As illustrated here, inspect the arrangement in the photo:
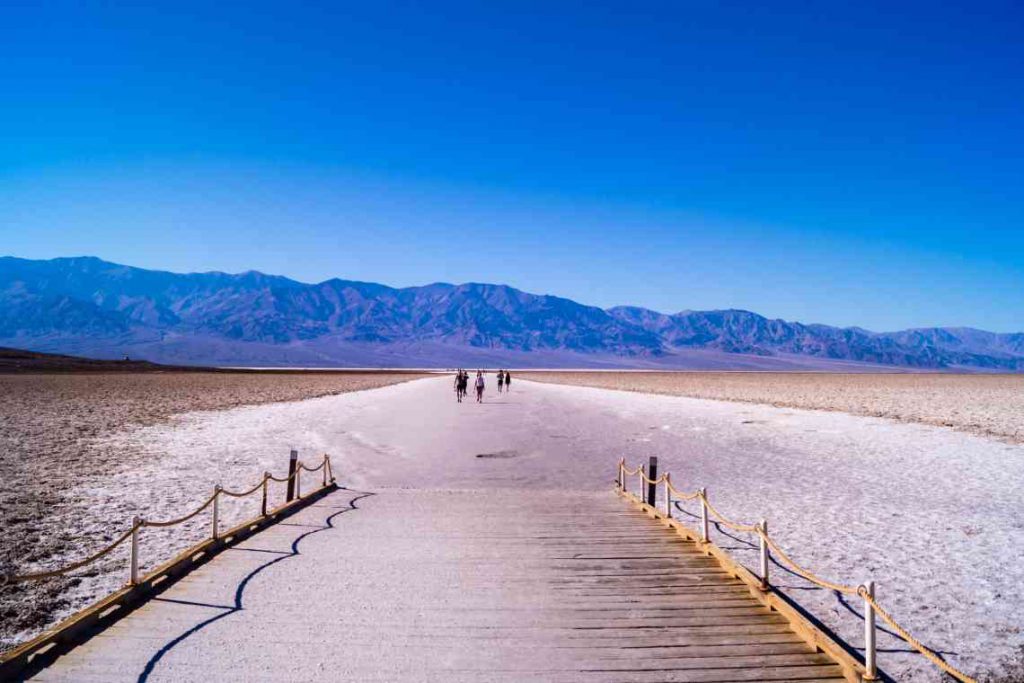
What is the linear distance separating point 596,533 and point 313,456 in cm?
1068

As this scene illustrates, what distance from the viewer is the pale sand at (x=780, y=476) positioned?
23.8ft

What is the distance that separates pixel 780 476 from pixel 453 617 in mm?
11056

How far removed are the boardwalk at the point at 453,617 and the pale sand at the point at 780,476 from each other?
85 centimetres

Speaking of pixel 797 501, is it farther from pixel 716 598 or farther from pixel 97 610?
pixel 97 610

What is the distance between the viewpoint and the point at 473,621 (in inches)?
233

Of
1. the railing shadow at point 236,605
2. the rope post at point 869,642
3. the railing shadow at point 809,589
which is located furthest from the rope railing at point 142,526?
the railing shadow at point 809,589

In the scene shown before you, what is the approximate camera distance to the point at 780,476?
1486cm


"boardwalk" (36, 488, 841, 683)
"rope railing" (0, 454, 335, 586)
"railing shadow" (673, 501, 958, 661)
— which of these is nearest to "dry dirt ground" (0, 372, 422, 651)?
"rope railing" (0, 454, 335, 586)

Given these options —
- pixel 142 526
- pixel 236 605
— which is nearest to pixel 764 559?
pixel 236 605

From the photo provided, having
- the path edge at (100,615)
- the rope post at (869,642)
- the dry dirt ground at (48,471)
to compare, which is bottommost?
the dry dirt ground at (48,471)

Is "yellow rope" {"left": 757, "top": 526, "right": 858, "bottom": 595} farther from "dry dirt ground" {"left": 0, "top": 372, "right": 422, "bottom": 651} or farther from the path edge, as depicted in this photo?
"dry dirt ground" {"left": 0, "top": 372, "right": 422, "bottom": 651}

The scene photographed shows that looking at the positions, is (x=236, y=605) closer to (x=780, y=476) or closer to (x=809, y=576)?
(x=809, y=576)

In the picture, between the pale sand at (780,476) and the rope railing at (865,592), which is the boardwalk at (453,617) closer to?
the rope railing at (865,592)

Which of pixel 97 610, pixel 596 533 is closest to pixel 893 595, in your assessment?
pixel 596 533
